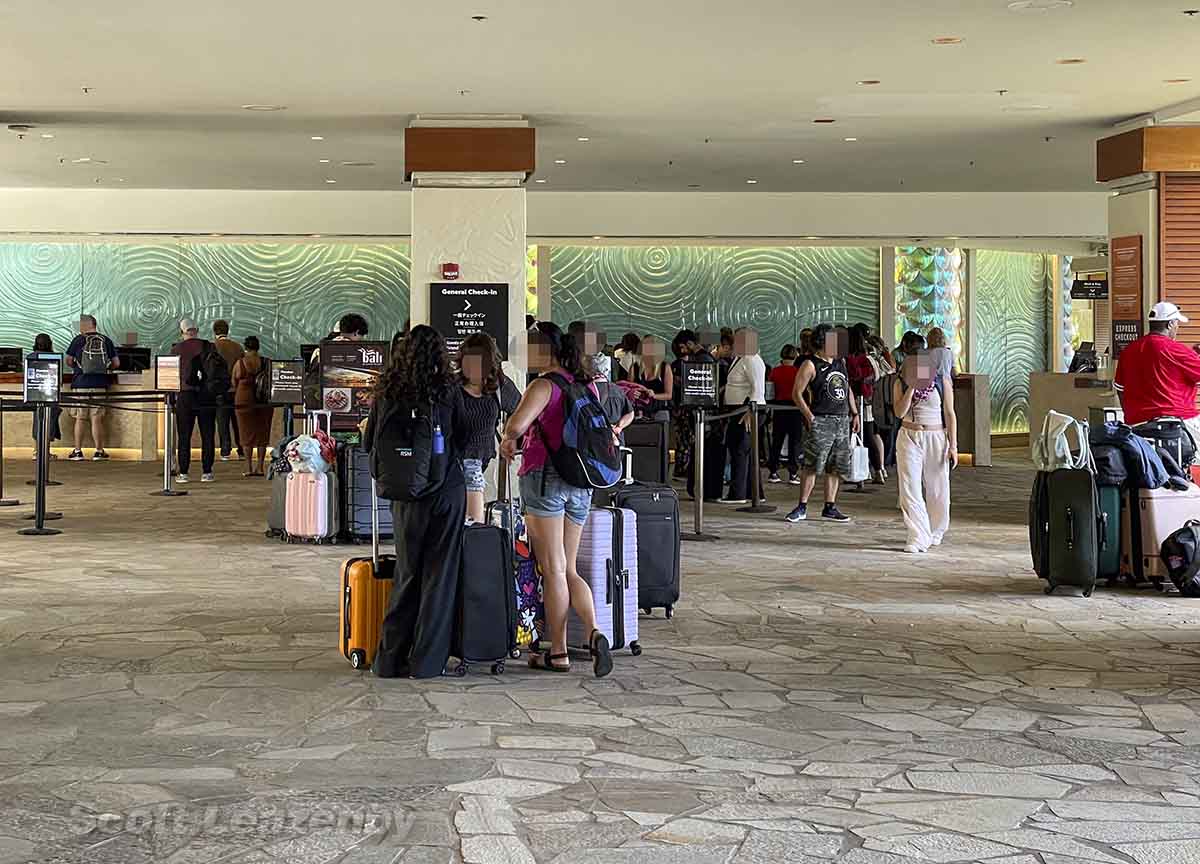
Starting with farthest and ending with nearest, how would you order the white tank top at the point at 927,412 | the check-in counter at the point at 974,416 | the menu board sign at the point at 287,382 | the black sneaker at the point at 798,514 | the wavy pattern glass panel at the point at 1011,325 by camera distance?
1. the wavy pattern glass panel at the point at 1011,325
2. the check-in counter at the point at 974,416
3. the menu board sign at the point at 287,382
4. the black sneaker at the point at 798,514
5. the white tank top at the point at 927,412

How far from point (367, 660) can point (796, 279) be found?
17.1 m

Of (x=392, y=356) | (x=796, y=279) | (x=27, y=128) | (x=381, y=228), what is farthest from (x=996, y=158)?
(x=392, y=356)

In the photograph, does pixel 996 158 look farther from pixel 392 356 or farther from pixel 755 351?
pixel 392 356

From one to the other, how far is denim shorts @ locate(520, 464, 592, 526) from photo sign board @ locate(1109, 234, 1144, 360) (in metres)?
8.75

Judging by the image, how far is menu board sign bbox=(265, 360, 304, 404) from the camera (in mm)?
15070

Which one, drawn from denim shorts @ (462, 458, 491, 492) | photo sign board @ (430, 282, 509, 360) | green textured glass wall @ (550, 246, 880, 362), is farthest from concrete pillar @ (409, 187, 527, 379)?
green textured glass wall @ (550, 246, 880, 362)

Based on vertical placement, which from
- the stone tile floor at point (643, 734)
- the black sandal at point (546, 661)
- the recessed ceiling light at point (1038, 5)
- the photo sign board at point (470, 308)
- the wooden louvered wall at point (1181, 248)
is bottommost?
the stone tile floor at point (643, 734)

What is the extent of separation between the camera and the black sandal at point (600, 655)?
6.72m

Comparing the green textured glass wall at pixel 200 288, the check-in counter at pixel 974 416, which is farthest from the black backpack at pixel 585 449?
the green textured glass wall at pixel 200 288

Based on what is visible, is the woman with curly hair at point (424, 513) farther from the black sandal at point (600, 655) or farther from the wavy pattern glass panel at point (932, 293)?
the wavy pattern glass panel at point (932, 293)

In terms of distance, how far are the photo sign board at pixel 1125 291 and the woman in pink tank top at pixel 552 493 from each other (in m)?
8.62

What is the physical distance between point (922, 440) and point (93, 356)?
40.6 ft

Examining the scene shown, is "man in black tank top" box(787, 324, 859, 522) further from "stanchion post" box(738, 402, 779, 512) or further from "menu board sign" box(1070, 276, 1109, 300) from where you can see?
"menu board sign" box(1070, 276, 1109, 300)

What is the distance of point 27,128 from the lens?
1501 cm
